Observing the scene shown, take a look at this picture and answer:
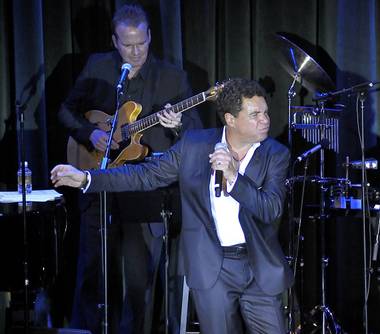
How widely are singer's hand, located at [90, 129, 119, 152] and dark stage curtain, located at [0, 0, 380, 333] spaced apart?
754 mm

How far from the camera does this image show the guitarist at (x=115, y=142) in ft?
14.8

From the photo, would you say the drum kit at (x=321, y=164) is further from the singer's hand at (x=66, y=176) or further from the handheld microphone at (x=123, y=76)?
the singer's hand at (x=66, y=176)

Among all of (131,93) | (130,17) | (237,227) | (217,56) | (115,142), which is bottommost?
(237,227)

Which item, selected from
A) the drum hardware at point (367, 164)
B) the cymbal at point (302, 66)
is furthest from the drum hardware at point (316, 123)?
the drum hardware at point (367, 164)

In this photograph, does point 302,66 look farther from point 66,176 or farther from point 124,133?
point 66,176

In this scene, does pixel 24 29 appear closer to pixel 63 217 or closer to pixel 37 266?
pixel 63 217

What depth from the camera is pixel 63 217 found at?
4125 millimetres

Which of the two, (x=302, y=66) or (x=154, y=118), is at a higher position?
(x=302, y=66)

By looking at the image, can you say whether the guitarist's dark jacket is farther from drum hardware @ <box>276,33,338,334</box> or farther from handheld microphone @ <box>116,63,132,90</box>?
drum hardware @ <box>276,33,338,334</box>

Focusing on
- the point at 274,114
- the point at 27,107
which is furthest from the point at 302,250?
the point at 27,107

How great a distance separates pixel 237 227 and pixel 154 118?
130cm

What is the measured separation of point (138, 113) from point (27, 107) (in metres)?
1.09

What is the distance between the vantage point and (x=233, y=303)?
3.32m

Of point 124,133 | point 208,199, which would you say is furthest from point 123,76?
point 208,199
